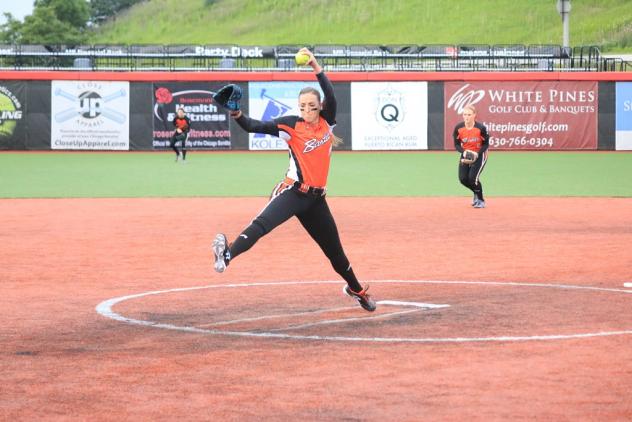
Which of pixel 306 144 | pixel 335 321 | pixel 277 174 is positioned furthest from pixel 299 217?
pixel 277 174

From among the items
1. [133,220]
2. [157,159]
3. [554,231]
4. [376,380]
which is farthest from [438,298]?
[157,159]

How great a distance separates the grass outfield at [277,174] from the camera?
26984 millimetres

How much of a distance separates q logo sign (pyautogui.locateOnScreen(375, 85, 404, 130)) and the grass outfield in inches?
68.4

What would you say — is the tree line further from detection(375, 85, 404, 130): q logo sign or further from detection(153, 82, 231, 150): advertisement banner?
A: detection(375, 85, 404, 130): q logo sign

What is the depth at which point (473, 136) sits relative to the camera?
2262 cm

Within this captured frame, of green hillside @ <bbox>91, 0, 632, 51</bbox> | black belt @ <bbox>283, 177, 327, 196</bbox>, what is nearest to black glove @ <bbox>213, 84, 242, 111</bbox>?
black belt @ <bbox>283, 177, 327, 196</bbox>

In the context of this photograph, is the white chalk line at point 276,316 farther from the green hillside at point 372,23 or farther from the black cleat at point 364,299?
the green hillside at point 372,23

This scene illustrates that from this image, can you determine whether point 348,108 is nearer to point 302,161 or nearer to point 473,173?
point 473,173

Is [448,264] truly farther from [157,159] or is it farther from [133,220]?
[157,159]

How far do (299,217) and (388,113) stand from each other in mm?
36605

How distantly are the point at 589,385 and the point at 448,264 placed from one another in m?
6.70

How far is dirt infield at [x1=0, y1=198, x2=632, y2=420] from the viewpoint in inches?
268

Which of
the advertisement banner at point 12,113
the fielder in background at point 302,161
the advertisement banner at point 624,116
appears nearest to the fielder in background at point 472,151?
the fielder in background at point 302,161

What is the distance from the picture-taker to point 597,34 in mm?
88500
